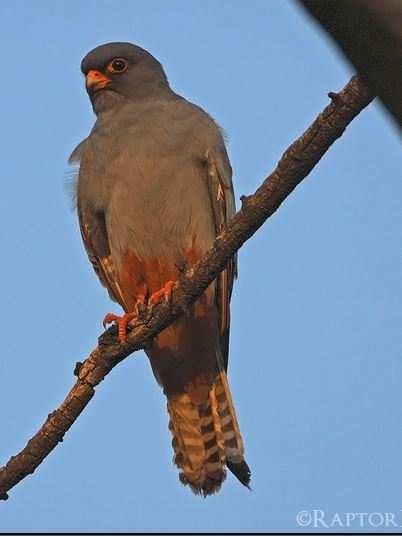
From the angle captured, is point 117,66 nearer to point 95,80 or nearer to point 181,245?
point 95,80

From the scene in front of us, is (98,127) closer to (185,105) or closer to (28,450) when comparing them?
(185,105)

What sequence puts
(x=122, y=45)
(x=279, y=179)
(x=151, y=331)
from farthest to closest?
(x=122, y=45) → (x=151, y=331) → (x=279, y=179)

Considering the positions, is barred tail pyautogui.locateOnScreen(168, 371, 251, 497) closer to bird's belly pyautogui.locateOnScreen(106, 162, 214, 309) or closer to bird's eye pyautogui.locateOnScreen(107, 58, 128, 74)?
bird's belly pyautogui.locateOnScreen(106, 162, 214, 309)

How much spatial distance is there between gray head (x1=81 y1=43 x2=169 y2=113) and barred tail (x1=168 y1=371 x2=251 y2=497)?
2506 mm

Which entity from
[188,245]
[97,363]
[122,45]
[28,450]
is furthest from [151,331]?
[122,45]

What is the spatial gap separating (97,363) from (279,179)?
1608mm

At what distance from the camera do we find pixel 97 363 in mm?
4516

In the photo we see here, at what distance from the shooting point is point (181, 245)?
18.9 ft

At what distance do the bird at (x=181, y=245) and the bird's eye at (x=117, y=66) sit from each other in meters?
1.00

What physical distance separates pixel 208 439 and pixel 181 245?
1.38 meters

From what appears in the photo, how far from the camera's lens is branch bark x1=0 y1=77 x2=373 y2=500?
3.28 meters

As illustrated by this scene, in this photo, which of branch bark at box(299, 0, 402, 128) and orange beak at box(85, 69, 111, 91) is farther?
orange beak at box(85, 69, 111, 91)

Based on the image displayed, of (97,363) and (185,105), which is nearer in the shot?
(97,363)

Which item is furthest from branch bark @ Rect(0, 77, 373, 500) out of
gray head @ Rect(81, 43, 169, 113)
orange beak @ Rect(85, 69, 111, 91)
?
orange beak @ Rect(85, 69, 111, 91)
